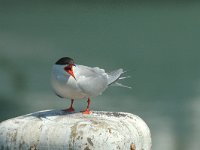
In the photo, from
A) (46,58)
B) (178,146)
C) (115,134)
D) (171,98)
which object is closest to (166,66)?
(171,98)

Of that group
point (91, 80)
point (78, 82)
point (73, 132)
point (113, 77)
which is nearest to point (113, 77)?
point (113, 77)

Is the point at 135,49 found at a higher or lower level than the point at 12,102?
higher

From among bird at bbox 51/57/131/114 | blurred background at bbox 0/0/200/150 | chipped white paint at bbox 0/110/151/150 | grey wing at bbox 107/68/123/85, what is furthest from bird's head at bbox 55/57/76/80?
blurred background at bbox 0/0/200/150

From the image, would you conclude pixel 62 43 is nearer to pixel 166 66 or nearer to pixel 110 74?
pixel 166 66

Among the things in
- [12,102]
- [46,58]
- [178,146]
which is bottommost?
[178,146]

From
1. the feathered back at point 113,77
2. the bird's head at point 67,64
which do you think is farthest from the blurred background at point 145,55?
the bird's head at point 67,64

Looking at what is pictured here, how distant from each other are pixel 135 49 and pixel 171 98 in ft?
1.70

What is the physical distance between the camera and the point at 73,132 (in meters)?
3.59

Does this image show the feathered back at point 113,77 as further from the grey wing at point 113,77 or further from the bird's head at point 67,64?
the bird's head at point 67,64

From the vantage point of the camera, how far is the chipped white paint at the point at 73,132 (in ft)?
11.7

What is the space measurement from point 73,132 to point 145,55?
6.50 feet

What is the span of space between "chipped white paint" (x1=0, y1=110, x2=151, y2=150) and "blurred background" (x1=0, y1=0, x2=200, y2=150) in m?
1.47

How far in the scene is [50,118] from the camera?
3867 millimetres

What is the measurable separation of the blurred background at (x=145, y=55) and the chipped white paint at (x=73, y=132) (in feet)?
4.81
